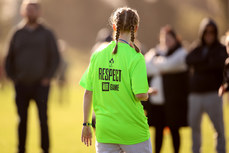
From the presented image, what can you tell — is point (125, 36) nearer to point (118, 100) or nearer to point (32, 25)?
point (118, 100)

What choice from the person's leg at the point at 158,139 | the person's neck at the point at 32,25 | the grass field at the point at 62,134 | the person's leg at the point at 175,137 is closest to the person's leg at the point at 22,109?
the person's neck at the point at 32,25

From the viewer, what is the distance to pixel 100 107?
4.12 m

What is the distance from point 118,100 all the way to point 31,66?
11.5 ft

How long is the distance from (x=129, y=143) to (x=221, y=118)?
3.19 metres

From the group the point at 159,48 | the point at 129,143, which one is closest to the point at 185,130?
the point at 159,48

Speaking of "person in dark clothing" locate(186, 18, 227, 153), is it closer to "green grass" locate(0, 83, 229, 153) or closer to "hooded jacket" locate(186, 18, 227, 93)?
"hooded jacket" locate(186, 18, 227, 93)

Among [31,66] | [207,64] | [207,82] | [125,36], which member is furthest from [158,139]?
[125,36]

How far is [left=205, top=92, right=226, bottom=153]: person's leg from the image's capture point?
6.84 meters

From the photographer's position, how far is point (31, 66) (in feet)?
23.8

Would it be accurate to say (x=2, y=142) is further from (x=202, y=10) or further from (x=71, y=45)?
(x=71, y=45)

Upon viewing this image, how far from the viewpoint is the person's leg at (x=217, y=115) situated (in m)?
6.84

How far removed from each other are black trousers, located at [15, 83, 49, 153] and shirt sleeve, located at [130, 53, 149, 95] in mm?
3470

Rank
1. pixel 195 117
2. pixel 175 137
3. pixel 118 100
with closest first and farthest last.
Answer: pixel 118 100
pixel 195 117
pixel 175 137

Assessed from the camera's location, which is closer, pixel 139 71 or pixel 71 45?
pixel 139 71
